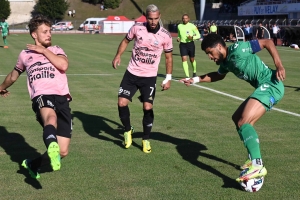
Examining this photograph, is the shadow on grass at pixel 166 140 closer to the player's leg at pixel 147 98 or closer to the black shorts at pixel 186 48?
the player's leg at pixel 147 98

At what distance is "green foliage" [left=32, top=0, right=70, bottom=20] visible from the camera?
9431cm

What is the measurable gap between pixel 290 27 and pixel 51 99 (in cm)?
3955

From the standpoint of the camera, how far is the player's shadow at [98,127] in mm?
8957

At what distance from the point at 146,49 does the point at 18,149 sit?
252 centimetres

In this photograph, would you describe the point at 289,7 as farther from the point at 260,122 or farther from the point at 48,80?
the point at 48,80

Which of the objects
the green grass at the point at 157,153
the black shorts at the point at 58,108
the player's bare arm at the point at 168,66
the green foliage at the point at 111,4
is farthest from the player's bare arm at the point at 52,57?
the green foliage at the point at 111,4

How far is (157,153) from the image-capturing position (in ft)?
25.6

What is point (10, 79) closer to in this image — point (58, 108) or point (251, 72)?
point (58, 108)

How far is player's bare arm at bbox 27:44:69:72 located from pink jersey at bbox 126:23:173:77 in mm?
2428

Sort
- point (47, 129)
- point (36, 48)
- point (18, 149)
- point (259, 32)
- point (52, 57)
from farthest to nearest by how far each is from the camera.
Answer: point (259, 32) < point (18, 149) < point (52, 57) < point (36, 48) < point (47, 129)

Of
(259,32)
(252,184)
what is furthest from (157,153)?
(259,32)

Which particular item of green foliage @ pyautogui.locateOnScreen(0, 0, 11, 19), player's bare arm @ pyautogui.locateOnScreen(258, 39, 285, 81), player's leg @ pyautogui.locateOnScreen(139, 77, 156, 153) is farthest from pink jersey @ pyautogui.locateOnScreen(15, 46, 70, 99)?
green foliage @ pyautogui.locateOnScreen(0, 0, 11, 19)

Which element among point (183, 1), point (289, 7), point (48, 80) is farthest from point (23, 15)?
point (48, 80)

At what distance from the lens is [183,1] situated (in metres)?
97.9
